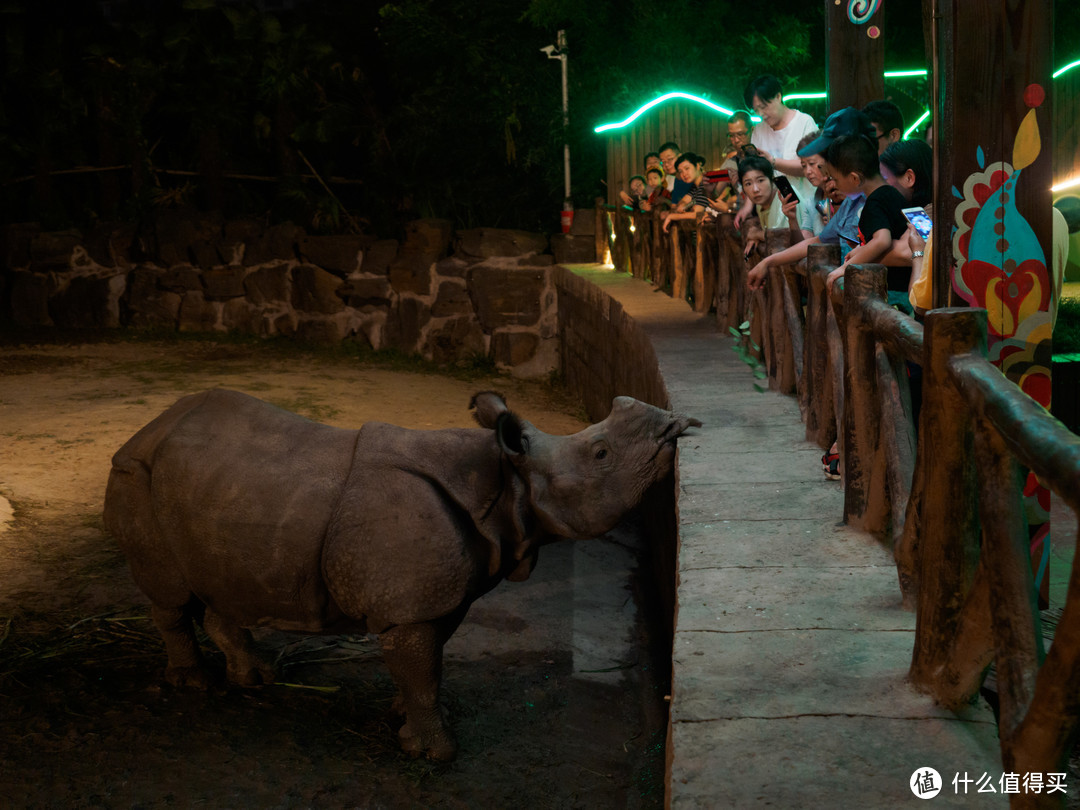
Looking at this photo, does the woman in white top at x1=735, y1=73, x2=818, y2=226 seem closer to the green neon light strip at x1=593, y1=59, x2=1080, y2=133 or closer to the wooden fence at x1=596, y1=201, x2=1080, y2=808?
the wooden fence at x1=596, y1=201, x2=1080, y2=808

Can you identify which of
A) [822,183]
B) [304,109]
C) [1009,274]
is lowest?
[1009,274]

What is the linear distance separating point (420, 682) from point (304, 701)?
70 cm

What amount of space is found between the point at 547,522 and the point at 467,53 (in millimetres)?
12170

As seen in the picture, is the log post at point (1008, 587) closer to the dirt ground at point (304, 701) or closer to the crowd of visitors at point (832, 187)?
the crowd of visitors at point (832, 187)

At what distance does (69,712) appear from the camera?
411 cm

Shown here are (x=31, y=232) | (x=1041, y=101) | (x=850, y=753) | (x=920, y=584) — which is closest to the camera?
(x=850, y=753)

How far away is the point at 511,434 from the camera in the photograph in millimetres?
3869

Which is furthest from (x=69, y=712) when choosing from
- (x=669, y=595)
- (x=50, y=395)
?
(x=50, y=395)

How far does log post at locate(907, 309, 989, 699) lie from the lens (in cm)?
247

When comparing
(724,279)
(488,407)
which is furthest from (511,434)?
(724,279)

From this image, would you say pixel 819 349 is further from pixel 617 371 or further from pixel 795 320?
pixel 617 371

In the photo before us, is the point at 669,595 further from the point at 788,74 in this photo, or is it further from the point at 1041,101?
the point at 788,74

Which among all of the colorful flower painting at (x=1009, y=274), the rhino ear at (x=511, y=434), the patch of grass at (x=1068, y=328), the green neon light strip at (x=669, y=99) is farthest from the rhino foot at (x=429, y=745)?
the green neon light strip at (x=669, y=99)

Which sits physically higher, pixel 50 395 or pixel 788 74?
pixel 788 74
